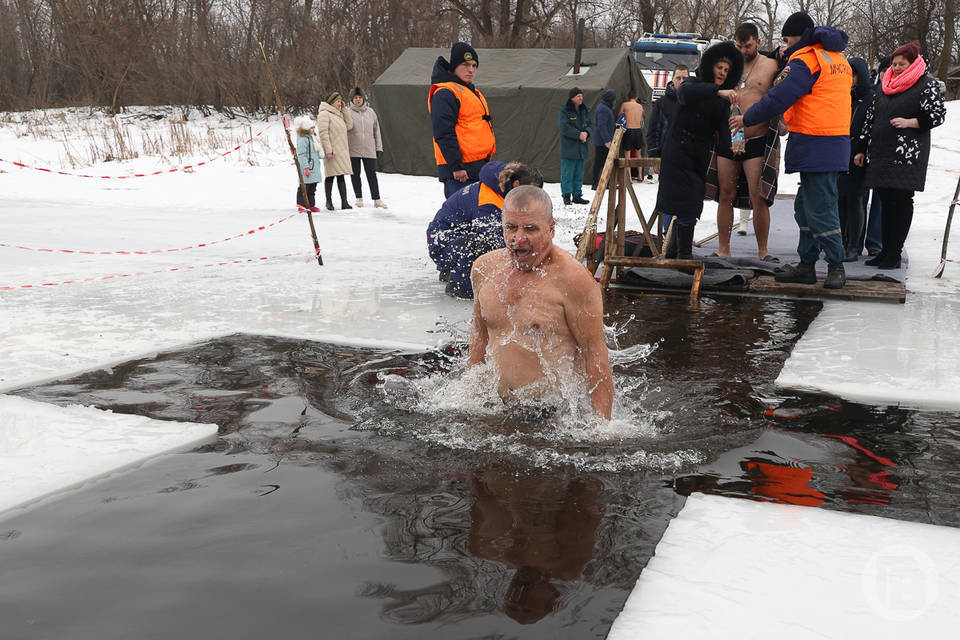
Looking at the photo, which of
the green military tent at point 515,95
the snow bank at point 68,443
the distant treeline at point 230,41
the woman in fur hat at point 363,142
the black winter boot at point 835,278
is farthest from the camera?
the distant treeline at point 230,41

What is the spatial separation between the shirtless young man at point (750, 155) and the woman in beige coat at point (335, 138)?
6570 millimetres

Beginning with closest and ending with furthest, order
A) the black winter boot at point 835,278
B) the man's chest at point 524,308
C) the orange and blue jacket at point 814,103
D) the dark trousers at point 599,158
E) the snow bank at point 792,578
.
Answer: the snow bank at point 792,578
the man's chest at point 524,308
the orange and blue jacket at point 814,103
the black winter boot at point 835,278
the dark trousers at point 599,158

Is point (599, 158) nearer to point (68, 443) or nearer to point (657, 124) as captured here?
point (657, 124)

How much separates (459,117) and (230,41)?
77.5 feet

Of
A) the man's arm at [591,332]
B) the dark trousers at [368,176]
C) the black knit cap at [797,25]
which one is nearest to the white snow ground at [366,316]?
the dark trousers at [368,176]

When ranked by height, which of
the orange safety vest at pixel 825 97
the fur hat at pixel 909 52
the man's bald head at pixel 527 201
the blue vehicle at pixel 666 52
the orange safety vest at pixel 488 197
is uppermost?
the blue vehicle at pixel 666 52

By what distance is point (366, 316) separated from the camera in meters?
6.09

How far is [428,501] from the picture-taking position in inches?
119

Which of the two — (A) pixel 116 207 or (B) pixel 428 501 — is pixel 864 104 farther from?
(A) pixel 116 207

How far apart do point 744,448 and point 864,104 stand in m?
5.31

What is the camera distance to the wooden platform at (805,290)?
21.0 ft

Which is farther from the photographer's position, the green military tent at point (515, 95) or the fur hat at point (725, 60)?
the green military tent at point (515, 95)

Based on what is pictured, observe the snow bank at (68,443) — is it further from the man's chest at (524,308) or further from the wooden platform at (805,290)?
the wooden platform at (805,290)

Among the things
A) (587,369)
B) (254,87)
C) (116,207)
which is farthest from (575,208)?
(254,87)
